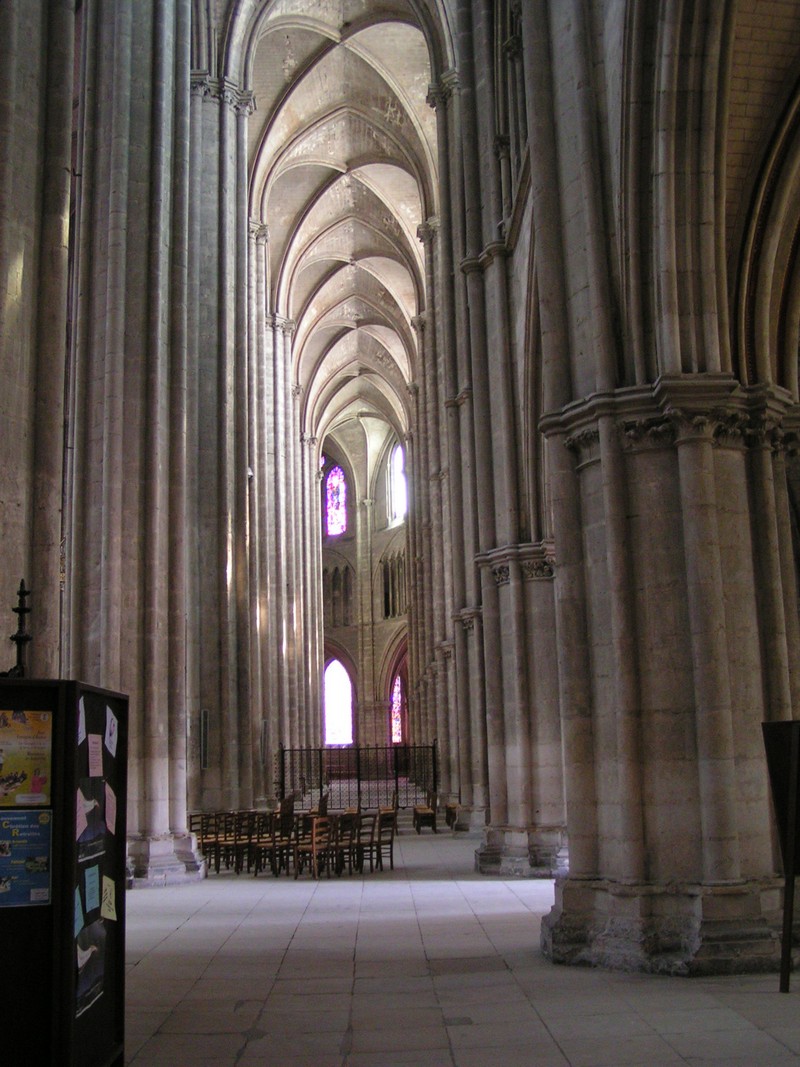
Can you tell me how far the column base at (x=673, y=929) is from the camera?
27.8ft

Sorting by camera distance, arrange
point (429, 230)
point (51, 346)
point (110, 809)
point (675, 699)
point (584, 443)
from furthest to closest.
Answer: point (429, 230), point (51, 346), point (584, 443), point (675, 699), point (110, 809)

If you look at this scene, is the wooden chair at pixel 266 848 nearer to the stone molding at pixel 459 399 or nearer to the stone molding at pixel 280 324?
the stone molding at pixel 459 399

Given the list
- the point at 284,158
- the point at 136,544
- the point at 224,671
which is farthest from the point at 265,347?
the point at 136,544

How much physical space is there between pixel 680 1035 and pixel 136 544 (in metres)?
12.2

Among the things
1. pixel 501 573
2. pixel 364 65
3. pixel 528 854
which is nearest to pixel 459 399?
pixel 501 573

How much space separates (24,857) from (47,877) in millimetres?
137

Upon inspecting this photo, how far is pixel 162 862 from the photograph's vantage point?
16.3 metres

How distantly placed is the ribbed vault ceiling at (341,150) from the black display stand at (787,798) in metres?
25.6

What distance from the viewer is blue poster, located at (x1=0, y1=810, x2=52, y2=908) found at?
4.98 m

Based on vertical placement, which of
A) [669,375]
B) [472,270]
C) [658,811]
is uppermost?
[472,270]

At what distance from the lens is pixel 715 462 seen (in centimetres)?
963

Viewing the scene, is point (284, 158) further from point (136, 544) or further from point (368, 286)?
point (136, 544)

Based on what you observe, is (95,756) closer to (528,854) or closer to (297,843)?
(528,854)

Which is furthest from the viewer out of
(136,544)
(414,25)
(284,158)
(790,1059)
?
(284,158)
